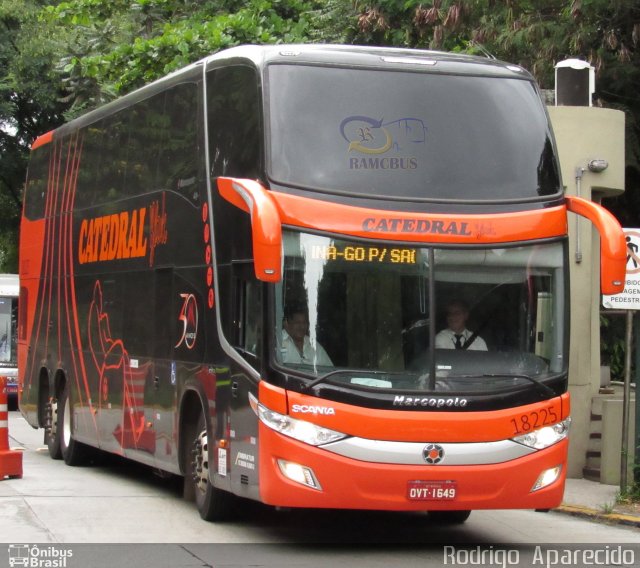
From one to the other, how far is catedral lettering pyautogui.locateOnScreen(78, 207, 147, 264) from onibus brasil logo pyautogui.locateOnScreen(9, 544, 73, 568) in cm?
460

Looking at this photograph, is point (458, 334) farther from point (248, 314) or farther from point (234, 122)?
point (234, 122)

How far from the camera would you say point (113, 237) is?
15.3 metres

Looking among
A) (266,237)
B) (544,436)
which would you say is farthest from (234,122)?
(544,436)

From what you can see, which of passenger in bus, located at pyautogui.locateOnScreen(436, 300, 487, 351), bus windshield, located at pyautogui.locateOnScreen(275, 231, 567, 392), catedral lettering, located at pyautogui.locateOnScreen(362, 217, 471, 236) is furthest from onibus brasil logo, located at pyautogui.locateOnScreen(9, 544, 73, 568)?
catedral lettering, located at pyautogui.locateOnScreen(362, 217, 471, 236)

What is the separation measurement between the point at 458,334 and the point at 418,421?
2.60ft

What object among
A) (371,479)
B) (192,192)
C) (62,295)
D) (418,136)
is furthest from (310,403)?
(62,295)

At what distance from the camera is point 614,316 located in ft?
65.3

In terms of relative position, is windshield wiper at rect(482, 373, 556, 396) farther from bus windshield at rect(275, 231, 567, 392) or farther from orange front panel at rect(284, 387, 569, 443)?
orange front panel at rect(284, 387, 569, 443)

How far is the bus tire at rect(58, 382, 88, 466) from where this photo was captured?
17.1 metres

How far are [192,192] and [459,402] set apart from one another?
144 inches

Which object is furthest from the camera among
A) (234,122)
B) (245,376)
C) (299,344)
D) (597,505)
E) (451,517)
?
(597,505)

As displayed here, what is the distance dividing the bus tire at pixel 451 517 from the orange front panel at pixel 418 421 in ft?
7.82

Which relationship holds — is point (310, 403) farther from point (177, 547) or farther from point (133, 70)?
point (133, 70)

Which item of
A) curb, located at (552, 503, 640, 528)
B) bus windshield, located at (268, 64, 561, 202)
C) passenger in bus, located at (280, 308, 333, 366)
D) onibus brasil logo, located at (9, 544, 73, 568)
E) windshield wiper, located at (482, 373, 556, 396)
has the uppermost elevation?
bus windshield, located at (268, 64, 561, 202)
